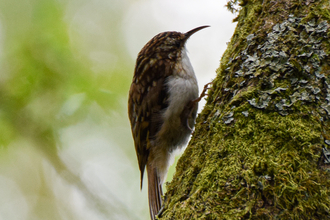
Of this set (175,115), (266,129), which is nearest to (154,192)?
(175,115)

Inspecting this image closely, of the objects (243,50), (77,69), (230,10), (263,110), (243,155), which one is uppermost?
(77,69)

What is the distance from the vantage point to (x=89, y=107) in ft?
12.5

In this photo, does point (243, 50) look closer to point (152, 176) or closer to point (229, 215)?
point (229, 215)

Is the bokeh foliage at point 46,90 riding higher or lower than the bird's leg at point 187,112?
higher

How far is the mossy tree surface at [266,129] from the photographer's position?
114cm

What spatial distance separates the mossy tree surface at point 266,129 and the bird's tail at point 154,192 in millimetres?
874

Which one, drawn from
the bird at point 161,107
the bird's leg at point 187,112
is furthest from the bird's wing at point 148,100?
the bird's leg at point 187,112

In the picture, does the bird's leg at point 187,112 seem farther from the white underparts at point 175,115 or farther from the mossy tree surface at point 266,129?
the mossy tree surface at point 266,129

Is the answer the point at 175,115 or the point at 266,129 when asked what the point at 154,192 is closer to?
the point at 175,115

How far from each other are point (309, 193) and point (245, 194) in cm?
21

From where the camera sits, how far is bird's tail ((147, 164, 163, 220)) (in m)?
2.35

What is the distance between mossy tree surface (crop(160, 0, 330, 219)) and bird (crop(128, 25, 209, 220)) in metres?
0.69

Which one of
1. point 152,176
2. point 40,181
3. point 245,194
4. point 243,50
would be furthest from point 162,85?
point 40,181

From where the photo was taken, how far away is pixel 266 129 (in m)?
1.34
